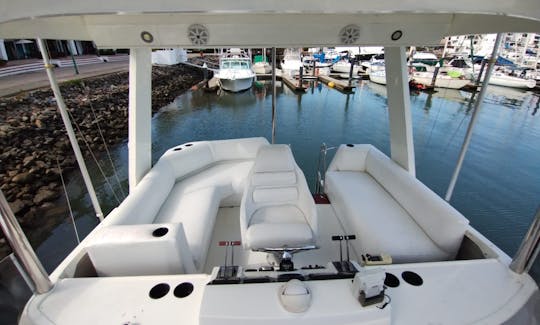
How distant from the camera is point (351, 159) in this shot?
383 cm

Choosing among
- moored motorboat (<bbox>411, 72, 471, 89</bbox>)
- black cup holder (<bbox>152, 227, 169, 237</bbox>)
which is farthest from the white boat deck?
moored motorboat (<bbox>411, 72, 471, 89</bbox>)

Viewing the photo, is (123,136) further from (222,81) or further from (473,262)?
(473,262)

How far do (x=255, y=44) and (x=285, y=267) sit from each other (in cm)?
180

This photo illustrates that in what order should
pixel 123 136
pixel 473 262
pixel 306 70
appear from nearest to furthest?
pixel 473 262 < pixel 123 136 < pixel 306 70

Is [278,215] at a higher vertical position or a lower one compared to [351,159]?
lower

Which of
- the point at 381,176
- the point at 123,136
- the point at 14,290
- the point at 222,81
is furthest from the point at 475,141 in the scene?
the point at 222,81

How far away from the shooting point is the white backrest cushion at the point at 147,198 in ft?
7.41

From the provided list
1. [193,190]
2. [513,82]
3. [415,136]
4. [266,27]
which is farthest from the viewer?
[513,82]

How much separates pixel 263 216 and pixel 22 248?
1.86 metres

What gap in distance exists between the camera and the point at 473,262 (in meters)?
1.78

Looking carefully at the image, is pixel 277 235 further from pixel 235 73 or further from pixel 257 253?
pixel 235 73

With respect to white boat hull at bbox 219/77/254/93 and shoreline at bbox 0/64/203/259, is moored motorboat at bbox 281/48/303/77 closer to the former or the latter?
white boat hull at bbox 219/77/254/93

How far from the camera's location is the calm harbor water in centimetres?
502

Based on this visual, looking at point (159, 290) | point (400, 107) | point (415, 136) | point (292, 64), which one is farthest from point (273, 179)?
point (292, 64)
